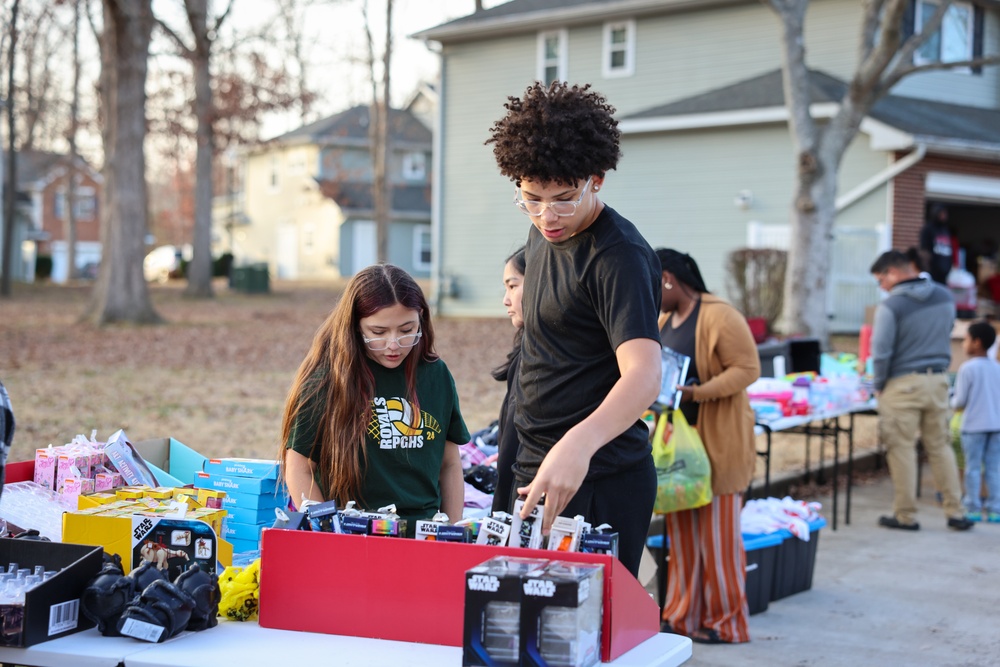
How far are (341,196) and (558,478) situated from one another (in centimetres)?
4259

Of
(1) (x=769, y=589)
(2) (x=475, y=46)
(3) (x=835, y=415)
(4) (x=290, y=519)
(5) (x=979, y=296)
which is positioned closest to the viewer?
(4) (x=290, y=519)

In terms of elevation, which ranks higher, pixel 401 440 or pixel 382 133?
pixel 382 133

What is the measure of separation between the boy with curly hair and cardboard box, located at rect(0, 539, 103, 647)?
1072mm

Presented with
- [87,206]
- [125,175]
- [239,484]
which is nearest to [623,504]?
[239,484]

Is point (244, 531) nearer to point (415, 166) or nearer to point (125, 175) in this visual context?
point (125, 175)

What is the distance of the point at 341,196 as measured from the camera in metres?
44.2

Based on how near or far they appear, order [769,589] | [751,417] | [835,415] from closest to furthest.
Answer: [751,417], [769,589], [835,415]

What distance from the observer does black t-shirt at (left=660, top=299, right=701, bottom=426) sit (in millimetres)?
5621

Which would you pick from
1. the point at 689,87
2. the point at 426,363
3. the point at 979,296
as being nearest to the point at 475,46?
the point at 689,87

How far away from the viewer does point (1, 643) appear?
8.22 ft

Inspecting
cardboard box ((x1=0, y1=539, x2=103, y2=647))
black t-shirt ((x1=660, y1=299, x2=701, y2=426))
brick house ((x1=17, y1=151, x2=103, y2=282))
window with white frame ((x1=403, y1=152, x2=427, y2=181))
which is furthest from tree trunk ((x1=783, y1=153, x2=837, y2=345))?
brick house ((x1=17, y1=151, x2=103, y2=282))

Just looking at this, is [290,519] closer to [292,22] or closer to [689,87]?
[689,87]

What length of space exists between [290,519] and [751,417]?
3.52 metres

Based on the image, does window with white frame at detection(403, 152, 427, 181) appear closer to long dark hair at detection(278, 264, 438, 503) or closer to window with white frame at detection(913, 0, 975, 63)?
window with white frame at detection(913, 0, 975, 63)
